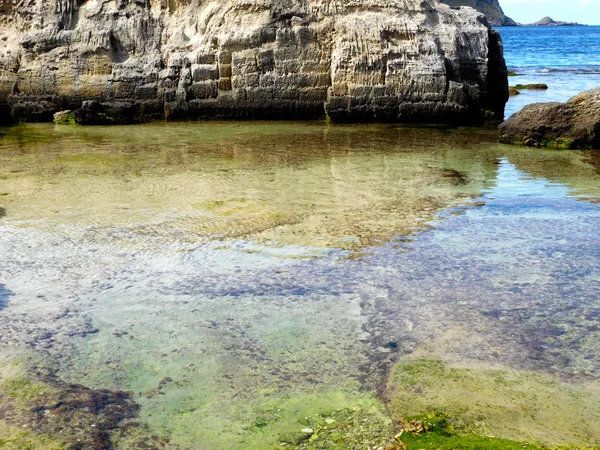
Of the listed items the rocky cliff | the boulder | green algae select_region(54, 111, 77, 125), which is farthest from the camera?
the rocky cliff

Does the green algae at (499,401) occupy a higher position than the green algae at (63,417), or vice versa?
the green algae at (499,401)

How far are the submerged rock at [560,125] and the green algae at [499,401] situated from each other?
802 centimetres

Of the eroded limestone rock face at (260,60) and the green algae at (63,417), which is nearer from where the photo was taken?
the green algae at (63,417)

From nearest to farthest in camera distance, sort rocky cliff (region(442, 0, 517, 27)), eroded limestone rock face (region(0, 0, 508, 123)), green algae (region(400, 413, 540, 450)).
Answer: green algae (region(400, 413, 540, 450)), eroded limestone rock face (region(0, 0, 508, 123)), rocky cliff (region(442, 0, 517, 27))

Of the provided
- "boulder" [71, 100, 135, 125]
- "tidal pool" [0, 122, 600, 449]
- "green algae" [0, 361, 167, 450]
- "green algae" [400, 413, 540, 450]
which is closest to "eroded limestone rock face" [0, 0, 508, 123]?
"boulder" [71, 100, 135, 125]

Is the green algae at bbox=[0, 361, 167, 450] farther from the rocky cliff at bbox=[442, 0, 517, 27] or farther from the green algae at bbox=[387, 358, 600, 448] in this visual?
the rocky cliff at bbox=[442, 0, 517, 27]

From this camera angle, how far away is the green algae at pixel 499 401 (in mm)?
3400

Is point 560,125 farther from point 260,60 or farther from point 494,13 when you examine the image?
point 494,13

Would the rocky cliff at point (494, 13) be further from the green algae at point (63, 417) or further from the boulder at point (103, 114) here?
the green algae at point (63, 417)

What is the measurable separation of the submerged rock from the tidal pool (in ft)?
6.25

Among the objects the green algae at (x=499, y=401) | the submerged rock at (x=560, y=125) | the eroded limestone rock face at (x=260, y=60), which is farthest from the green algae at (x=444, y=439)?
the eroded limestone rock face at (x=260, y=60)

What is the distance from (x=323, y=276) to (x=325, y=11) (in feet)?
31.4

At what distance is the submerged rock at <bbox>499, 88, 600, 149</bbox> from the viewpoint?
1102 cm

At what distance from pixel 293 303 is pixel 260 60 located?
960cm
